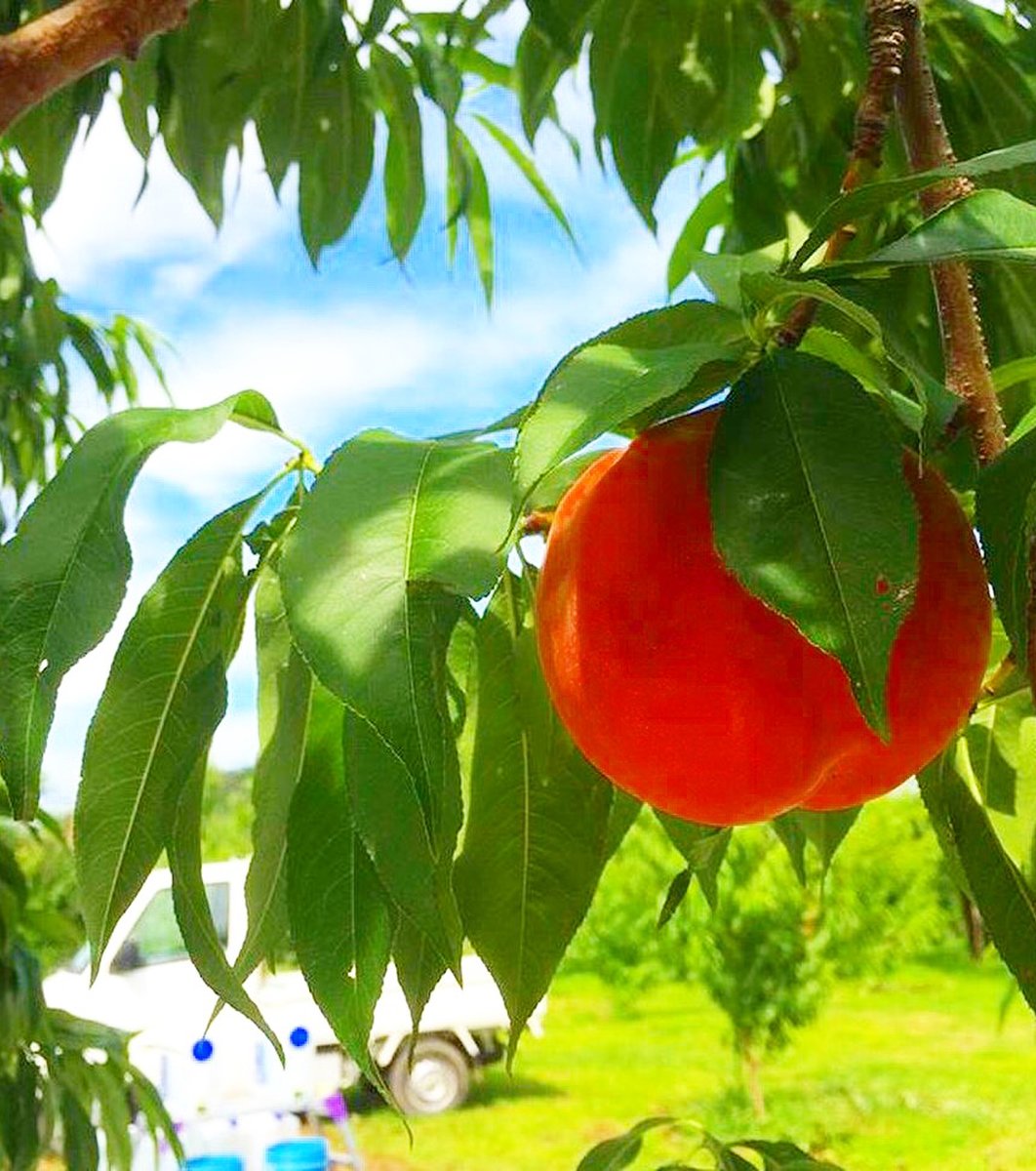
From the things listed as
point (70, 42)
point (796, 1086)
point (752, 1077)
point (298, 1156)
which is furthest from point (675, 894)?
point (796, 1086)

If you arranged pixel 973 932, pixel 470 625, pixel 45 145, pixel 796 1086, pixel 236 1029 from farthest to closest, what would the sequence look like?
pixel 796 1086 < pixel 236 1029 < pixel 45 145 < pixel 973 932 < pixel 470 625

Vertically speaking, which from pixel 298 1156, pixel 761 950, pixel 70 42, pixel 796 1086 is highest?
pixel 70 42

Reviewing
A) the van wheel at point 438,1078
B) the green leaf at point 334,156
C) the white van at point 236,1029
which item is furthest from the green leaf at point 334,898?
the van wheel at point 438,1078

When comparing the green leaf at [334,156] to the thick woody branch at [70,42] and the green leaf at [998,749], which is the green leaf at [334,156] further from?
the green leaf at [998,749]

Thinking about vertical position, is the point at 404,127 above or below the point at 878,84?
above

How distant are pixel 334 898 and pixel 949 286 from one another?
16 cm

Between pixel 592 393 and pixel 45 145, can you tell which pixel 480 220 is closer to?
pixel 45 145

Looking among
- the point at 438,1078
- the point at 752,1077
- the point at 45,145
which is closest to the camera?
the point at 45,145

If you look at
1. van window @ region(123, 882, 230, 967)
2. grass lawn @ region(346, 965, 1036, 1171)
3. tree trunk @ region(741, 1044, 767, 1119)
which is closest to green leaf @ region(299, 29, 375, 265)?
van window @ region(123, 882, 230, 967)

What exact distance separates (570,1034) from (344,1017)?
5.45 metres

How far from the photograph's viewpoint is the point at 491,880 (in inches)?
11.7

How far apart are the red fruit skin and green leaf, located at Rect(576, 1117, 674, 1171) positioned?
8.0 inches

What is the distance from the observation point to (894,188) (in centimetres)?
22

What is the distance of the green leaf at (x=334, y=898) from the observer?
10.4 inches
